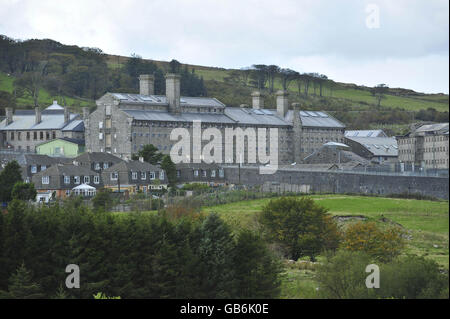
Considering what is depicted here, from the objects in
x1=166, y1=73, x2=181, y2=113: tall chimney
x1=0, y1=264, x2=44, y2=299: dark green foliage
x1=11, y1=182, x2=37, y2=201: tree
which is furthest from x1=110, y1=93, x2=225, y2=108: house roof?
x1=0, y1=264, x2=44, y2=299: dark green foliage

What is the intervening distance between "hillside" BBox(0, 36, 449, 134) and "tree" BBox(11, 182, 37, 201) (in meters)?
68.0

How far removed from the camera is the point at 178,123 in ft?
307

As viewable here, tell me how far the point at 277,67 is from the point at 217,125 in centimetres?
8142

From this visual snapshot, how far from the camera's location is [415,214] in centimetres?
5616

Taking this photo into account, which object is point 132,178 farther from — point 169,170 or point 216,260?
point 216,260

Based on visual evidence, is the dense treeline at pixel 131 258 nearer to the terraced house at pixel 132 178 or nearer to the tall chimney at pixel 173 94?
the terraced house at pixel 132 178

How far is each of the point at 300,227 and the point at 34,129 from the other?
65.1 metres

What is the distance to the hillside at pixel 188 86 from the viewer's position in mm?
146125

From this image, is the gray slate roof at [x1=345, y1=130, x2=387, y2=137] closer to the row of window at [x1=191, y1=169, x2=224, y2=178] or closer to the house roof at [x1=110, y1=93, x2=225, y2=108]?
the house roof at [x1=110, y1=93, x2=225, y2=108]

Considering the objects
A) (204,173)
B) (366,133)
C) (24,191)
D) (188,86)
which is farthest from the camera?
(188,86)

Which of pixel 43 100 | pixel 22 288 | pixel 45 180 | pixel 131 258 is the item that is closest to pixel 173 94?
pixel 45 180

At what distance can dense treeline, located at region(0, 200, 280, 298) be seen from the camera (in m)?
33.6

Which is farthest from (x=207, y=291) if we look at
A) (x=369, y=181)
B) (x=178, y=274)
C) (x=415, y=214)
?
(x=369, y=181)
